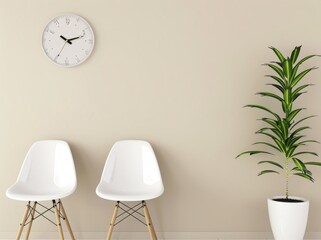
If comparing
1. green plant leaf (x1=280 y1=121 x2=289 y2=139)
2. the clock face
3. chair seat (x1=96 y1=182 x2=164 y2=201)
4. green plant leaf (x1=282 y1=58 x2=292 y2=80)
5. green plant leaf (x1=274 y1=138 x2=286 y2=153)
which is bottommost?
chair seat (x1=96 y1=182 x2=164 y2=201)

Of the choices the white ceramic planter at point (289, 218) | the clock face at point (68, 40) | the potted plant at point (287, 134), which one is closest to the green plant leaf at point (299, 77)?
the potted plant at point (287, 134)

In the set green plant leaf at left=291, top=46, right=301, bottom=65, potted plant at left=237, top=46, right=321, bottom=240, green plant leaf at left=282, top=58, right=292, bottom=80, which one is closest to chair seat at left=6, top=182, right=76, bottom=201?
potted plant at left=237, top=46, right=321, bottom=240

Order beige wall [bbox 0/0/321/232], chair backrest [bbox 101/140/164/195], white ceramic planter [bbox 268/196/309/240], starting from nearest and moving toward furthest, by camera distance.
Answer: white ceramic planter [bbox 268/196/309/240] → chair backrest [bbox 101/140/164/195] → beige wall [bbox 0/0/321/232]

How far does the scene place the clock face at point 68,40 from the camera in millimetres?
3400

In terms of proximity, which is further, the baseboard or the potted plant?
the baseboard

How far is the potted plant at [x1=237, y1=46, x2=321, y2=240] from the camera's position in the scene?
309 cm

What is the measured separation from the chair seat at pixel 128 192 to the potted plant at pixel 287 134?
2.33 feet

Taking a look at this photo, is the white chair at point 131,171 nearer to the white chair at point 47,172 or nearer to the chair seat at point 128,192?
the chair seat at point 128,192

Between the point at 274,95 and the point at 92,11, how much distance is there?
156 centimetres

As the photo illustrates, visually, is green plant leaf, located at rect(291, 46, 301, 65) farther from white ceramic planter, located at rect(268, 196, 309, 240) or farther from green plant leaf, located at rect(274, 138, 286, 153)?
white ceramic planter, located at rect(268, 196, 309, 240)

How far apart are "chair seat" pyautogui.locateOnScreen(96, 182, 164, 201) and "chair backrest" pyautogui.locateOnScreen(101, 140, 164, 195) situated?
0.01 m

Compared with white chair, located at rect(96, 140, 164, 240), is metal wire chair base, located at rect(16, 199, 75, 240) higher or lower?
lower

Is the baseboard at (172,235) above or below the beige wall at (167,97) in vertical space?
below

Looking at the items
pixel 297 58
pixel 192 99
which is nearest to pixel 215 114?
pixel 192 99
